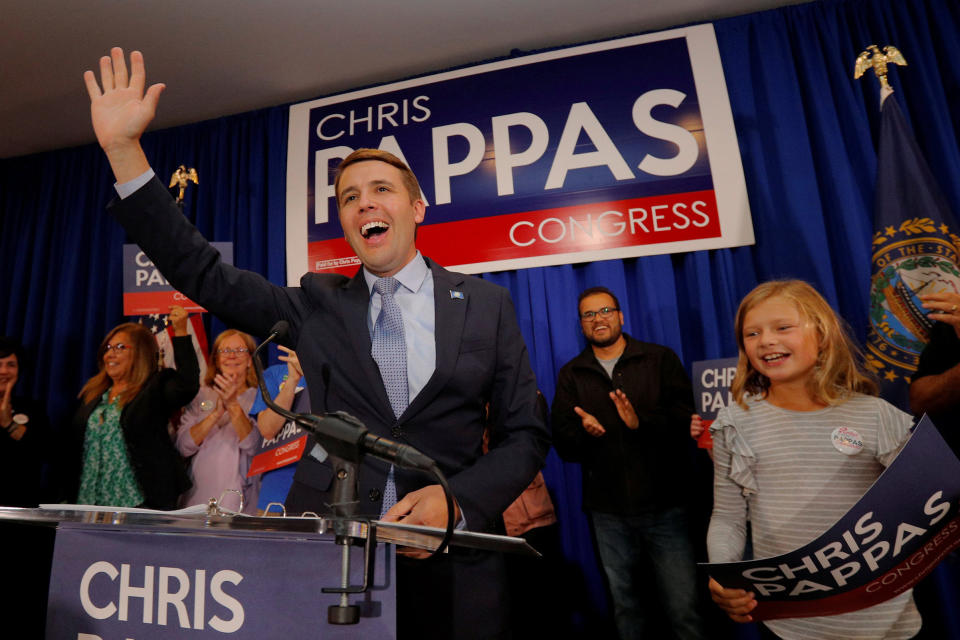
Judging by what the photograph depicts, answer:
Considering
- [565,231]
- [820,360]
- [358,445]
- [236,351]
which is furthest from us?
[565,231]

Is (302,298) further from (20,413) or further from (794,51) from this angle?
(794,51)

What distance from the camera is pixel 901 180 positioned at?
10.0ft

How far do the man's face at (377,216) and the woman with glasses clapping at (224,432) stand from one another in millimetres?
2154

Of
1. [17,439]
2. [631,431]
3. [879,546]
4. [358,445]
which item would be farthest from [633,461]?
[17,439]

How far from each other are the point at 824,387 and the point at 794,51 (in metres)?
3.18

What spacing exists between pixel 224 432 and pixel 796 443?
9.51 feet

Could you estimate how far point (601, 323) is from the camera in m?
3.24

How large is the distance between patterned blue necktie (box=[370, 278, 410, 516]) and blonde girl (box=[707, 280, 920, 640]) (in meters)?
0.84

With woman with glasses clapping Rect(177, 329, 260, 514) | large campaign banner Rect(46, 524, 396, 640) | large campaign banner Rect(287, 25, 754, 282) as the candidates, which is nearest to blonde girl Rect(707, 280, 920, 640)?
large campaign banner Rect(46, 524, 396, 640)

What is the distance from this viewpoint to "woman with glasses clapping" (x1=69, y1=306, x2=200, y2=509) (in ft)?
9.85

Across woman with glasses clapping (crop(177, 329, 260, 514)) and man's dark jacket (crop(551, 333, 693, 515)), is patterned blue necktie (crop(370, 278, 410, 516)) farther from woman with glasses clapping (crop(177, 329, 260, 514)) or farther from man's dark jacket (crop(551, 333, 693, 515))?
woman with glasses clapping (crop(177, 329, 260, 514))

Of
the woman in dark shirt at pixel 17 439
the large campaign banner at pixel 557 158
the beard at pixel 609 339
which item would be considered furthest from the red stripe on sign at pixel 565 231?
the woman in dark shirt at pixel 17 439

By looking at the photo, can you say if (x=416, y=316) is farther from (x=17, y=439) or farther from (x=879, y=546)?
(x=17, y=439)

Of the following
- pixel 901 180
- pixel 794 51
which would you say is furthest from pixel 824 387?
pixel 794 51
